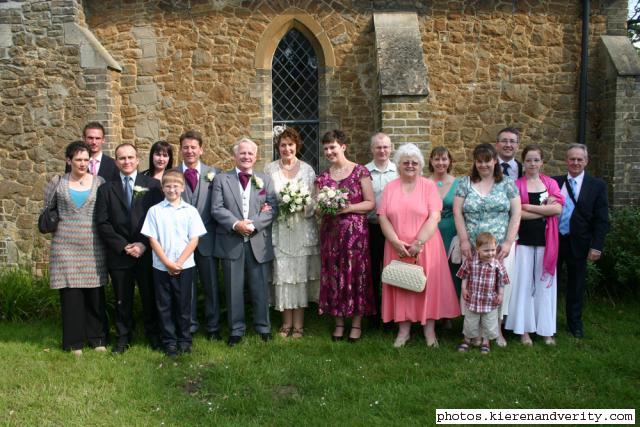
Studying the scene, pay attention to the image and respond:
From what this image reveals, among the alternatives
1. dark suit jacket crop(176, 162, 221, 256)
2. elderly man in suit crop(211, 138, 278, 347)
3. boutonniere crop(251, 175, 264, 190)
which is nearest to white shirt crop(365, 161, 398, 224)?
elderly man in suit crop(211, 138, 278, 347)

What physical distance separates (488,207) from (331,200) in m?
1.49

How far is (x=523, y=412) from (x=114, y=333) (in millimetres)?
4241

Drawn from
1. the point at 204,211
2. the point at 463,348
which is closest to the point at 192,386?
the point at 204,211

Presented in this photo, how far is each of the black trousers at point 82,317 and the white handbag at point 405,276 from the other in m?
2.90

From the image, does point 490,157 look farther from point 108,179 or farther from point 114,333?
point 114,333

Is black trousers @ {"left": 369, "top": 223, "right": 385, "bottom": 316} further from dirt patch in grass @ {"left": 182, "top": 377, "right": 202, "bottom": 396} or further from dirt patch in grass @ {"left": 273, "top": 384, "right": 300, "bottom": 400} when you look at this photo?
dirt patch in grass @ {"left": 182, "top": 377, "right": 202, "bottom": 396}

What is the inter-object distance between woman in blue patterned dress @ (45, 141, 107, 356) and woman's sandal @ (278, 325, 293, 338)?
1790 millimetres

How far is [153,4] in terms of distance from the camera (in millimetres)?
8578

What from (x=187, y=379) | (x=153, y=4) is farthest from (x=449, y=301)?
(x=153, y=4)

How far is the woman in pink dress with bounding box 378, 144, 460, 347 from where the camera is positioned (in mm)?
4977

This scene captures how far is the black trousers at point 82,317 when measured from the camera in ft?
16.7

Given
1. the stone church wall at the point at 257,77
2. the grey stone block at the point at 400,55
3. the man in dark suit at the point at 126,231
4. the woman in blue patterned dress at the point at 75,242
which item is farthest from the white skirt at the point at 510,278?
the stone church wall at the point at 257,77

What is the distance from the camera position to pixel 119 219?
195 inches

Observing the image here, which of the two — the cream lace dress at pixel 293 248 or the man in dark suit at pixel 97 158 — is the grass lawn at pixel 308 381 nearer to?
the cream lace dress at pixel 293 248
